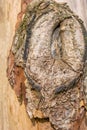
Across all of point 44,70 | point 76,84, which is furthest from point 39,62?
point 76,84

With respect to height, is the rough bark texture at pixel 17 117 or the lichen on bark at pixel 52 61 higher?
the lichen on bark at pixel 52 61

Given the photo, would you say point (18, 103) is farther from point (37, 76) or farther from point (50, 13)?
point (50, 13)

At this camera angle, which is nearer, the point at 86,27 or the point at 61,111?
the point at 61,111

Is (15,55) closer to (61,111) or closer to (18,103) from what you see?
(18,103)

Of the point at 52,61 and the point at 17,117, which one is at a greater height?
the point at 52,61

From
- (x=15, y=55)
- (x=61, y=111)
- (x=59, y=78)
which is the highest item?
(x=15, y=55)

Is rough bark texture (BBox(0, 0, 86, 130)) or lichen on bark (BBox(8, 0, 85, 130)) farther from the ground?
lichen on bark (BBox(8, 0, 85, 130))

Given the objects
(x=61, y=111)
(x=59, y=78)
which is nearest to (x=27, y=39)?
(x=59, y=78)

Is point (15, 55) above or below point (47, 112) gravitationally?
above
